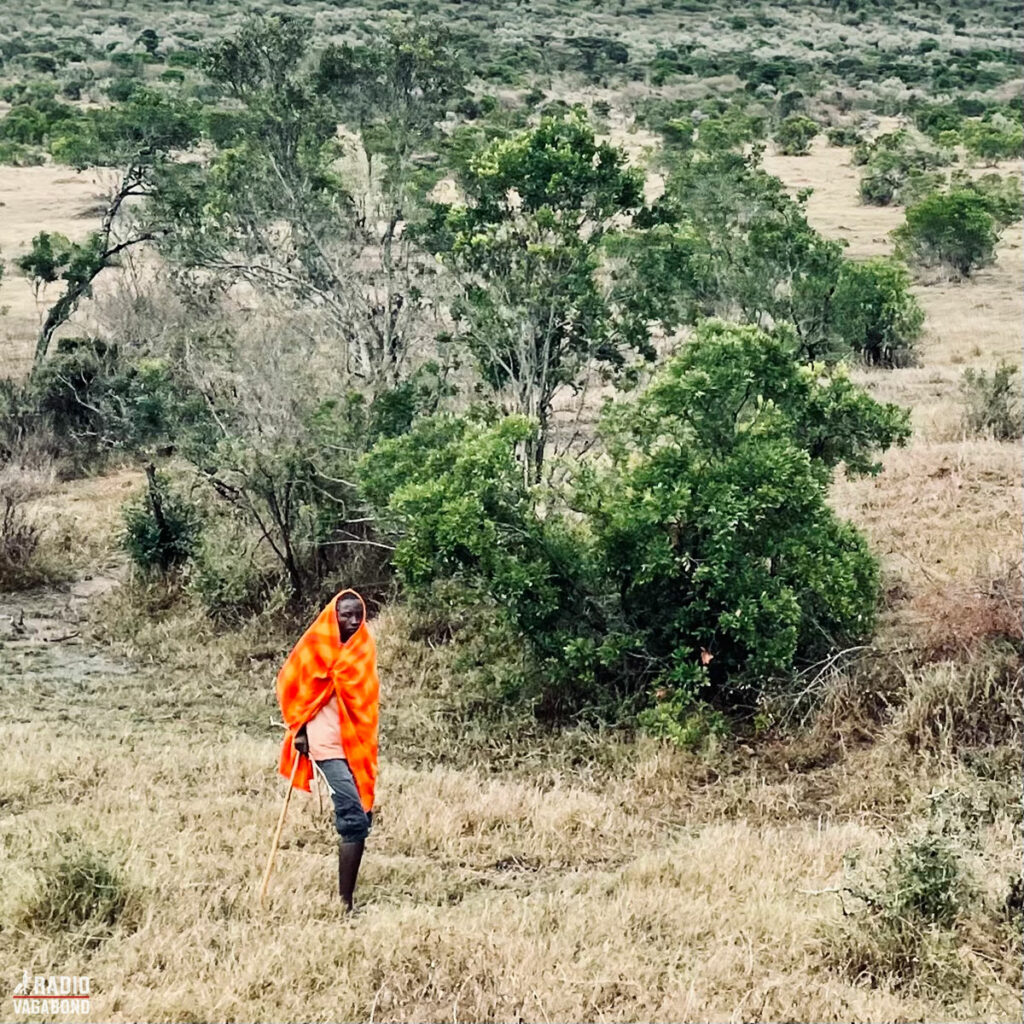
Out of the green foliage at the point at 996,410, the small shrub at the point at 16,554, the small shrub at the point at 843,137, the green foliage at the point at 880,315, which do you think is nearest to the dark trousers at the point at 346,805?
the small shrub at the point at 16,554

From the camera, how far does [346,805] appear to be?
5.86m

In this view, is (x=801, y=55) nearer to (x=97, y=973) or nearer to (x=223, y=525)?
(x=223, y=525)

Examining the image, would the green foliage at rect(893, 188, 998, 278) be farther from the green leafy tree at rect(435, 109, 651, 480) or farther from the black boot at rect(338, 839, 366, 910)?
the black boot at rect(338, 839, 366, 910)

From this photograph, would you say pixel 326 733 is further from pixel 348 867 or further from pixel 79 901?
pixel 79 901

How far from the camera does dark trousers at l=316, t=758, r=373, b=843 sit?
585cm

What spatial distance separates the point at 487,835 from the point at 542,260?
6.29m

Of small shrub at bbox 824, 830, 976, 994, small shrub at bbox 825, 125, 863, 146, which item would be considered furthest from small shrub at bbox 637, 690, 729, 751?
small shrub at bbox 825, 125, 863, 146

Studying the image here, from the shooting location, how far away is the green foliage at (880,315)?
2109cm

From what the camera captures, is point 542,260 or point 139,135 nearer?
point 542,260

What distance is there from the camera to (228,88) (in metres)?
15.2

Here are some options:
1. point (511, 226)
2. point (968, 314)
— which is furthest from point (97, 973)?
point (968, 314)

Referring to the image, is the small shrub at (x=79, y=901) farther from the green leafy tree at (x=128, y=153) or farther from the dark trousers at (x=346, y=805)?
the green leafy tree at (x=128, y=153)

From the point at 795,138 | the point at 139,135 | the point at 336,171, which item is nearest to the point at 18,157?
the point at 139,135

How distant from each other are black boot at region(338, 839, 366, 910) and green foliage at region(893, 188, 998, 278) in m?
26.6
